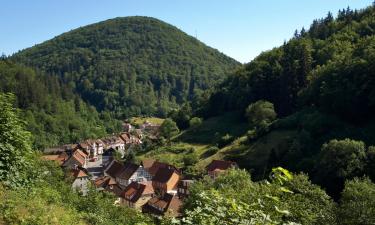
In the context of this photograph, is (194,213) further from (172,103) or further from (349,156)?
(172,103)

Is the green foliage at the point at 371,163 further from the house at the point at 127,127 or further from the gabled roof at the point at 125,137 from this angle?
the house at the point at 127,127

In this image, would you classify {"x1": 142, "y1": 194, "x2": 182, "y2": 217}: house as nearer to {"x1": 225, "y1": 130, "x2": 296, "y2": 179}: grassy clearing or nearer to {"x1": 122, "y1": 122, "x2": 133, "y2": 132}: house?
{"x1": 225, "y1": 130, "x2": 296, "y2": 179}: grassy clearing

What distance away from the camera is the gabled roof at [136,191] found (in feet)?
158

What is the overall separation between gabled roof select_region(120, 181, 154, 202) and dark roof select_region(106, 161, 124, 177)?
455 inches

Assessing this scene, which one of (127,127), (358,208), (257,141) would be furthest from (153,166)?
(127,127)

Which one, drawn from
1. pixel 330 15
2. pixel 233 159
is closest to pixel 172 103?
pixel 330 15

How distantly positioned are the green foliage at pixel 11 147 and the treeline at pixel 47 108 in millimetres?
84469

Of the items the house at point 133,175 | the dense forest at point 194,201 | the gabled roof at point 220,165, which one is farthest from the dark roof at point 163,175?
the dense forest at point 194,201

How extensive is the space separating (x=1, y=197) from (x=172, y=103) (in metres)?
183

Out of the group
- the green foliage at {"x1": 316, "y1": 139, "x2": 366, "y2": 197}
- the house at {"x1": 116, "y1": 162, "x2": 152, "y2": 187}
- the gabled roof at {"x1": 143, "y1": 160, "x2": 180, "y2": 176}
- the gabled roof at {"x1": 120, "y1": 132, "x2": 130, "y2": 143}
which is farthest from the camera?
the gabled roof at {"x1": 120, "y1": 132, "x2": 130, "y2": 143}

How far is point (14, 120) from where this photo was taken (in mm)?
13305

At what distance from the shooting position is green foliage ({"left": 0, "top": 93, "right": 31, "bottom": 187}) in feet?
40.9

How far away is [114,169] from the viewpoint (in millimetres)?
64688

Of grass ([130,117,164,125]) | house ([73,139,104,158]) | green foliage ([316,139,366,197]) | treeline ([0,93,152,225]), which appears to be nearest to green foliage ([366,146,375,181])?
green foliage ([316,139,366,197])
